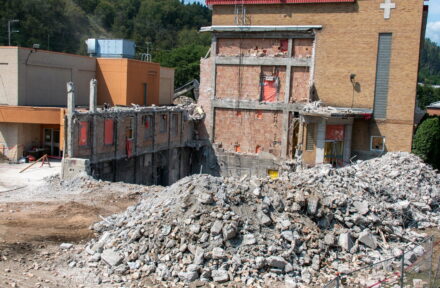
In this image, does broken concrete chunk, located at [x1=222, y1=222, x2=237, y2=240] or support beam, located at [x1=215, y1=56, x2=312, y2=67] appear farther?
support beam, located at [x1=215, y1=56, x2=312, y2=67]

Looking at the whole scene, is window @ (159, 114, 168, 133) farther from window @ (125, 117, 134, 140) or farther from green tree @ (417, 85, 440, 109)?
green tree @ (417, 85, 440, 109)

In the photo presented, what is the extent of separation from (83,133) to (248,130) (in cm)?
1275

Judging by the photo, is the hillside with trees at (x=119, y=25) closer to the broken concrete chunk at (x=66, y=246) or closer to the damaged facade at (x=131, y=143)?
the damaged facade at (x=131, y=143)

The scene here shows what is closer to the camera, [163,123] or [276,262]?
[276,262]

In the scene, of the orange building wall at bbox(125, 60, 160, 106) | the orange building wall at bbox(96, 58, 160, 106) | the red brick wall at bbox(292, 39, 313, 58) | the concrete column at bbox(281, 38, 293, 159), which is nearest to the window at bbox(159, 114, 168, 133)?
the orange building wall at bbox(96, 58, 160, 106)

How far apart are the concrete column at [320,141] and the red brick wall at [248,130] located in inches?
148

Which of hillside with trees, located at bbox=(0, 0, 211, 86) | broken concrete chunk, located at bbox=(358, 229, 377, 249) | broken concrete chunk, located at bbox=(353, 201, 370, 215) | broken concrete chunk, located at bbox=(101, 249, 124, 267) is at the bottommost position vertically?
broken concrete chunk, located at bbox=(101, 249, 124, 267)

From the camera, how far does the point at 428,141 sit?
3033cm

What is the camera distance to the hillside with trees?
75562 mm

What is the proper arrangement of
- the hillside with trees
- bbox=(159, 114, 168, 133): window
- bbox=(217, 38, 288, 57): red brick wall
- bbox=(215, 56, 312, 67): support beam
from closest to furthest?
bbox=(215, 56, 312, 67): support beam < bbox=(217, 38, 288, 57): red brick wall < bbox=(159, 114, 168, 133): window < the hillside with trees

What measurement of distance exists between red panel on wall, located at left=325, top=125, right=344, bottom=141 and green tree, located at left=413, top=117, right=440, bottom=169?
4248 millimetres

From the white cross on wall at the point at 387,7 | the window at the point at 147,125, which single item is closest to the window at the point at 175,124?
the window at the point at 147,125

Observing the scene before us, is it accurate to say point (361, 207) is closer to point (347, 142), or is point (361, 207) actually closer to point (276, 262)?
point (276, 262)

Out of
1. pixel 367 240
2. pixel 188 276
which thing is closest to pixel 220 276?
pixel 188 276
